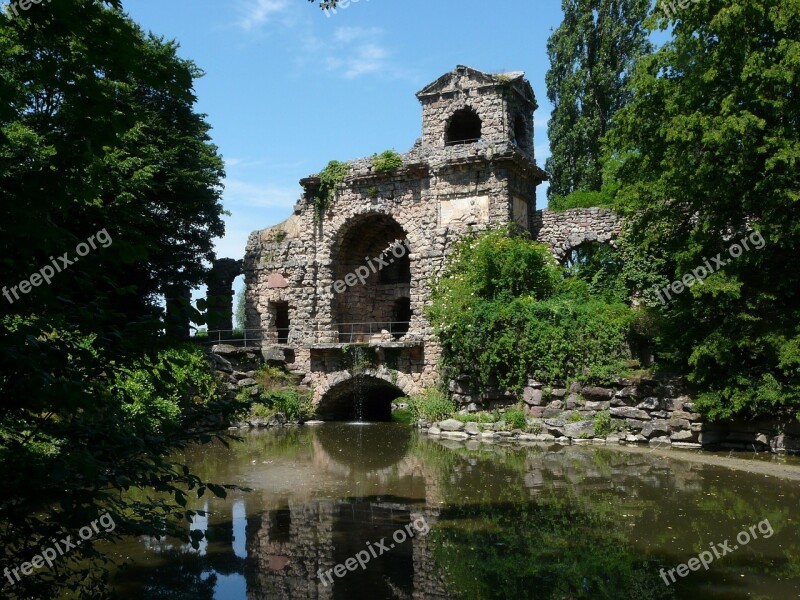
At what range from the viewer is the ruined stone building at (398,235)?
787 inches

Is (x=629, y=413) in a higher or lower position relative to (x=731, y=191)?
lower

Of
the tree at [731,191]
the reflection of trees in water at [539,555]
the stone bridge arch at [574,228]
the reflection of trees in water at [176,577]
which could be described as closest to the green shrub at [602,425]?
the tree at [731,191]

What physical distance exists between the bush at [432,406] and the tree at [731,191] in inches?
222

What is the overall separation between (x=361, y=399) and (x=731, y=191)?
12.9m

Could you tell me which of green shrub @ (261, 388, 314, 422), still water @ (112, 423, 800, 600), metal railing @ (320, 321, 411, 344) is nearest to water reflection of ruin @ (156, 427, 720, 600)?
still water @ (112, 423, 800, 600)

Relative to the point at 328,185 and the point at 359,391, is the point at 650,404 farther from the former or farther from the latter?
the point at 328,185

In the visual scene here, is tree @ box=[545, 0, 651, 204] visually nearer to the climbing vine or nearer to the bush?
the climbing vine

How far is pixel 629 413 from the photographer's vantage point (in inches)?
590

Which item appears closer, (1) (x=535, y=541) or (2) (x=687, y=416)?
(1) (x=535, y=541)

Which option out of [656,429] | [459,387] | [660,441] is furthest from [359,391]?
[660,441]

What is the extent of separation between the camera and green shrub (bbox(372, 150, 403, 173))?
21172 millimetres

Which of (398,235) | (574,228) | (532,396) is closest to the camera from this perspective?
(532,396)

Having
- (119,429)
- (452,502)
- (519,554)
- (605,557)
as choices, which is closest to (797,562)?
(605,557)

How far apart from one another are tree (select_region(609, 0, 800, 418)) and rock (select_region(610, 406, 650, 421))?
1249 mm
